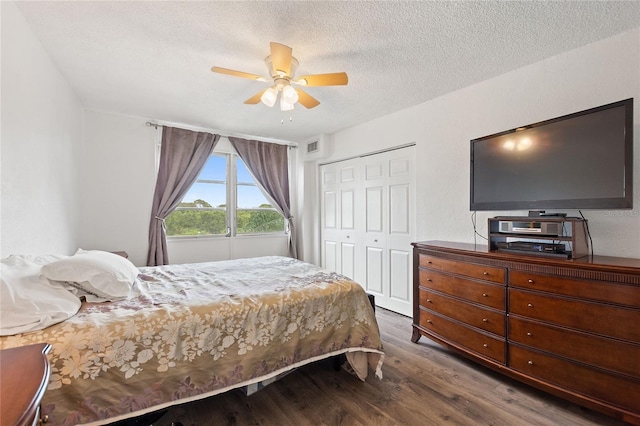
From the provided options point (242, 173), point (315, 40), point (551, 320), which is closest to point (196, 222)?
point (242, 173)

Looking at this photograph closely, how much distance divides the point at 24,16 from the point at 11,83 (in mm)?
462

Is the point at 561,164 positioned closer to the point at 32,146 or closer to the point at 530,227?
the point at 530,227

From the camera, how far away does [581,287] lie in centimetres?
171

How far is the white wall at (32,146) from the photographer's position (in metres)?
1.67

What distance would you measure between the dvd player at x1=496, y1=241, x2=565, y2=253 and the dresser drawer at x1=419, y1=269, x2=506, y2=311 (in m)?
0.33

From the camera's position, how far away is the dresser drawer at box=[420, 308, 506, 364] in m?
2.09

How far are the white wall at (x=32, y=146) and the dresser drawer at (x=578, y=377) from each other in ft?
11.0

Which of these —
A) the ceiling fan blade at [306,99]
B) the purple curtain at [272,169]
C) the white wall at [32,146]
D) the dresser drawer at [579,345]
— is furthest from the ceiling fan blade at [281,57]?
the purple curtain at [272,169]

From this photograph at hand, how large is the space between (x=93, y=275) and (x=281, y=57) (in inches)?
71.9

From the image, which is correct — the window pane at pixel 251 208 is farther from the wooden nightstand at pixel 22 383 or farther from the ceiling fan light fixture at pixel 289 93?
the wooden nightstand at pixel 22 383

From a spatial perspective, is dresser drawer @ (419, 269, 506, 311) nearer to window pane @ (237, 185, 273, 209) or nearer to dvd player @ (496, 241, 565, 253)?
dvd player @ (496, 241, 565, 253)

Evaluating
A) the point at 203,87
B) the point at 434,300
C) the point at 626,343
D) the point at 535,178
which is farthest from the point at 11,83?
the point at 626,343

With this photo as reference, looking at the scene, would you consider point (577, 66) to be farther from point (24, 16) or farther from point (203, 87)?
point (24, 16)

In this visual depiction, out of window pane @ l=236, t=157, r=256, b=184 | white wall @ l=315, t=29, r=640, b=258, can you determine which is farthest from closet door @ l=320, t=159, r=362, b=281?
window pane @ l=236, t=157, r=256, b=184
